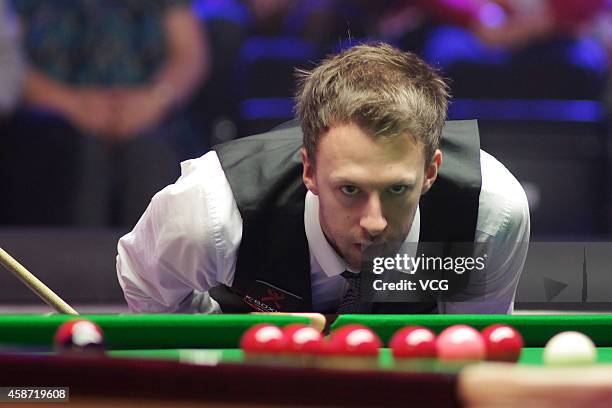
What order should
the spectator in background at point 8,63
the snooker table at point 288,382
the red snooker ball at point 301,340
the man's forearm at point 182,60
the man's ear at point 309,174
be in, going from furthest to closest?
the man's forearm at point 182,60 → the spectator in background at point 8,63 → the man's ear at point 309,174 → the red snooker ball at point 301,340 → the snooker table at point 288,382

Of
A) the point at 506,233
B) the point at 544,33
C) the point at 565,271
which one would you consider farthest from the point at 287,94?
the point at 506,233

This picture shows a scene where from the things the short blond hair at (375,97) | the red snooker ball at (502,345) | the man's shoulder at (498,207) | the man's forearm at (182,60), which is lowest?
the red snooker ball at (502,345)

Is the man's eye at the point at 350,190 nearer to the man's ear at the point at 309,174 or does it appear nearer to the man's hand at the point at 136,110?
the man's ear at the point at 309,174

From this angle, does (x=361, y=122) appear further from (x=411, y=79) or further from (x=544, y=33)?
(x=544, y=33)

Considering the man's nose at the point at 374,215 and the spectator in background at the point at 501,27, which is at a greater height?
the spectator in background at the point at 501,27

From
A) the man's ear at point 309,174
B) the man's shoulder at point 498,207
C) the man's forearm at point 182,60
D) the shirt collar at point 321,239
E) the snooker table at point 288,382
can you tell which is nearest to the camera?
the snooker table at point 288,382

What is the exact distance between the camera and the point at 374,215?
8.54 feet

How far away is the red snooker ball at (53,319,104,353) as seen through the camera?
6.42 feet

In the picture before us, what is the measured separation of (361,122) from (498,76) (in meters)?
3.98

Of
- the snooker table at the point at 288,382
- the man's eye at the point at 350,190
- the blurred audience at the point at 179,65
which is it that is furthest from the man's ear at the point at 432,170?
the blurred audience at the point at 179,65

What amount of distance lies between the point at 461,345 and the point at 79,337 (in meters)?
0.72

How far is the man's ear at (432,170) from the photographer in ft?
9.08

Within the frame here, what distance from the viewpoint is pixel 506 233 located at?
299cm

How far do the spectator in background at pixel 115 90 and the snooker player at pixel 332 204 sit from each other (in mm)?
3349
